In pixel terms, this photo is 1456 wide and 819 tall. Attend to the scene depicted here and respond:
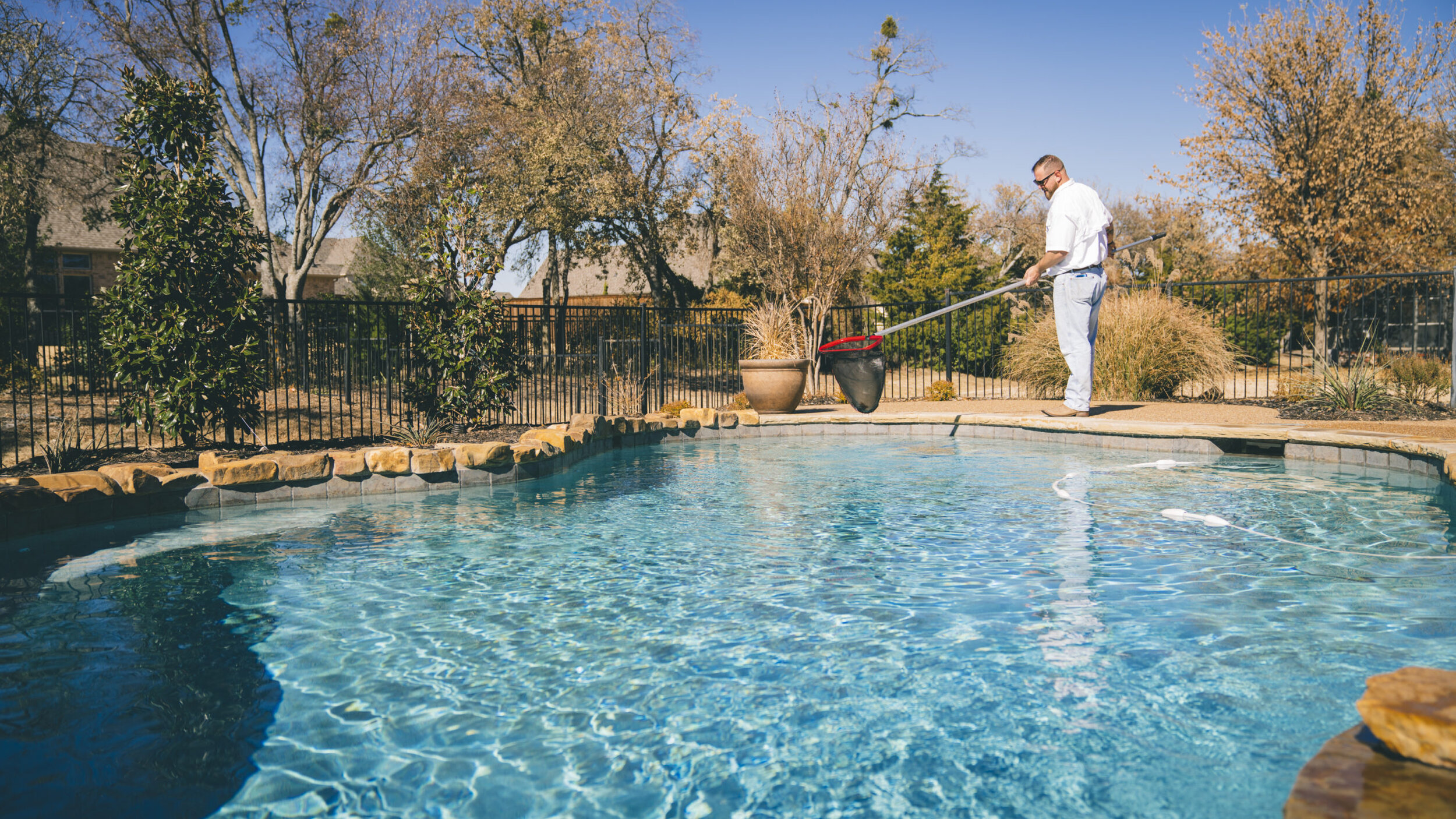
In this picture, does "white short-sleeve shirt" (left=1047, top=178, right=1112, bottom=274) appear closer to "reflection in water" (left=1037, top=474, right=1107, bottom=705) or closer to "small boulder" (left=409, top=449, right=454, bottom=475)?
"reflection in water" (left=1037, top=474, right=1107, bottom=705)

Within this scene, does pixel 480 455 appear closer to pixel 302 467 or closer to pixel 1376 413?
pixel 302 467

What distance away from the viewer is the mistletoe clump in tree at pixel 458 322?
787 centimetres

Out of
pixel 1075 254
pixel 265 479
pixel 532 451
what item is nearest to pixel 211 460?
pixel 265 479

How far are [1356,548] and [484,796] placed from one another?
4303 millimetres

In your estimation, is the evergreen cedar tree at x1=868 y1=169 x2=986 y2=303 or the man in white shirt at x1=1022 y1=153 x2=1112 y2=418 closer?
the man in white shirt at x1=1022 y1=153 x2=1112 y2=418

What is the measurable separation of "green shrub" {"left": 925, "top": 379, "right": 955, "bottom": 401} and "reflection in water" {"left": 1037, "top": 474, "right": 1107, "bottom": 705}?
811 centimetres

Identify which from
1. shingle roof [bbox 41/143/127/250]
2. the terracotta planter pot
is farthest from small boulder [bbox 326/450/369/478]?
shingle roof [bbox 41/143/127/250]

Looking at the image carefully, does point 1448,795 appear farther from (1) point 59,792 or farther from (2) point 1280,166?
(2) point 1280,166

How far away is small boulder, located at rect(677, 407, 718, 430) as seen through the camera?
10.1 m

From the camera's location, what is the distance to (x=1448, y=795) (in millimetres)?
1605

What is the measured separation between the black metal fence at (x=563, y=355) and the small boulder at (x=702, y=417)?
1210 millimetres

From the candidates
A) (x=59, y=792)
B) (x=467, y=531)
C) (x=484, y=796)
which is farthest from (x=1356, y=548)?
(x=59, y=792)

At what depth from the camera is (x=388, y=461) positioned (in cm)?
624

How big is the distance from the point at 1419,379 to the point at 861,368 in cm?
605
